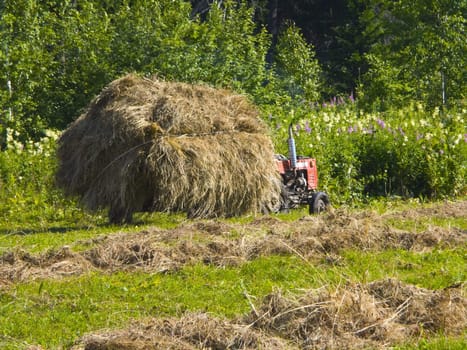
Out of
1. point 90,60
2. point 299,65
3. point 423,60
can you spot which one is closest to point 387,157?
point 90,60

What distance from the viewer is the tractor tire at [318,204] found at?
1565 cm

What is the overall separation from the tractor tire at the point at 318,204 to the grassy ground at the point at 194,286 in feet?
11.8

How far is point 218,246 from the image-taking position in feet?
35.8

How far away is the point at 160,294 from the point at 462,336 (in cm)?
317

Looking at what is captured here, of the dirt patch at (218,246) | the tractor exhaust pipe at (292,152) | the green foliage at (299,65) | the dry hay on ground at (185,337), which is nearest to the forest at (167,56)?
the green foliage at (299,65)

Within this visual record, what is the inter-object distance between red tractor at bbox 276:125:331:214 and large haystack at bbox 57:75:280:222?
828 mm

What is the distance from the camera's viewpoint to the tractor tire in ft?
51.3

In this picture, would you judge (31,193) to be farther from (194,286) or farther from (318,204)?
(194,286)

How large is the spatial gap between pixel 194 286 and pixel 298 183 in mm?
7360

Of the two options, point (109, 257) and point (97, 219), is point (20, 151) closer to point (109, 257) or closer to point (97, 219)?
point (97, 219)

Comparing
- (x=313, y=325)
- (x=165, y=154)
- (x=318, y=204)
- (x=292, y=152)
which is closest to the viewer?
(x=313, y=325)

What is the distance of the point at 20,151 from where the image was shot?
1866 cm

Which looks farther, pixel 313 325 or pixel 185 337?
pixel 313 325

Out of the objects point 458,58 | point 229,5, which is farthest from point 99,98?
point 229,5
